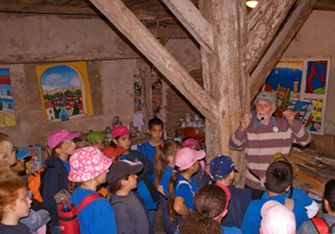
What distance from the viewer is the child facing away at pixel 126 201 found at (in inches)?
123

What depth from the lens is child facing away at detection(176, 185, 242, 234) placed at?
2416mm

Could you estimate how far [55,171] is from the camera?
3824 mm

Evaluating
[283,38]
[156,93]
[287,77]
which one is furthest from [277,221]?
[156,93]

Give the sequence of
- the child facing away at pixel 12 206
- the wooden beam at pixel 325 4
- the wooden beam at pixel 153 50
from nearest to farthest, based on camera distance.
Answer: the child facing away at pixel 12 206 < the wooden beam at pixel 153 50 < the wooden beam at pixel 325 4

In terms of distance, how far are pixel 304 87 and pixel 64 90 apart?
A: 4.79 m

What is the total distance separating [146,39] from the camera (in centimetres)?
356

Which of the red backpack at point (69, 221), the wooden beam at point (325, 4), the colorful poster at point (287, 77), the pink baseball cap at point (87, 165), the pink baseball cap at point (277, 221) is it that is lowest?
the red backpack at point (69, 221)

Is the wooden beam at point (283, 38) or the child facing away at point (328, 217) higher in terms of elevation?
the wooden beam at point (283, 38)

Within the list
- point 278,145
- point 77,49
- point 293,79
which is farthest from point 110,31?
point 278,145

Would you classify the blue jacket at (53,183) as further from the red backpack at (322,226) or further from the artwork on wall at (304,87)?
the artwork on wall at (304,87)

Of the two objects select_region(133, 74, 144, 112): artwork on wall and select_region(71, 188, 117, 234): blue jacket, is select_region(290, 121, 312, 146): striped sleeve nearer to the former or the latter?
select_region(71, 188, 117, 234): blue jacket

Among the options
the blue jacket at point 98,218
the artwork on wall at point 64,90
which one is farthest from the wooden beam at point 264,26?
the artwork on wall at point 64,90

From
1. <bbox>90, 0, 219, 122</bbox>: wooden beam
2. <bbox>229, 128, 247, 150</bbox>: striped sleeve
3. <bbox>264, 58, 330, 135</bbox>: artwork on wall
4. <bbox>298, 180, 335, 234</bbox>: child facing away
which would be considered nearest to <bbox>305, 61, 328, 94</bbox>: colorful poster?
<bbox>264, 58, 330, 135</bbox>: artwork on wall

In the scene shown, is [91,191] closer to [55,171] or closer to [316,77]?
[55,171]
